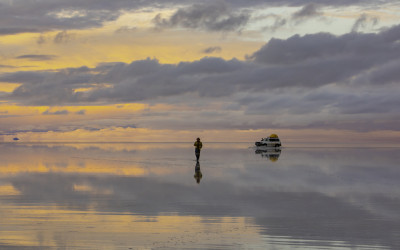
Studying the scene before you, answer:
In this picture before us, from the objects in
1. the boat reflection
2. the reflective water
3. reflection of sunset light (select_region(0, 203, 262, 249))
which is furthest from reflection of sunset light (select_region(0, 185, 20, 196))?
the boat reflection

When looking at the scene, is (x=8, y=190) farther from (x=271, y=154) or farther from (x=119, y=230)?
(x=271, y=154)

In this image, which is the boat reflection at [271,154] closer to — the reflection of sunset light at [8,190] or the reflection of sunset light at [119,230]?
the reflection of sunset light at [8,190]

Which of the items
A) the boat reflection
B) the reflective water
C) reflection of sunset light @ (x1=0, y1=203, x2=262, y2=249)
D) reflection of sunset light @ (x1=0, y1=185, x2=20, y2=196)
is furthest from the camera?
the boat reflection

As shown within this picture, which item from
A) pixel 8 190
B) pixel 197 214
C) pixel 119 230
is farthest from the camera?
pixel 8 190

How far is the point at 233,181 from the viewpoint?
Answer: 32344 millimetres

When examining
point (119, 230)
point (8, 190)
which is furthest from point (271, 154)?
point (119, 230)

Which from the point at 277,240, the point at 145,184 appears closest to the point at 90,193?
the point at 145,184

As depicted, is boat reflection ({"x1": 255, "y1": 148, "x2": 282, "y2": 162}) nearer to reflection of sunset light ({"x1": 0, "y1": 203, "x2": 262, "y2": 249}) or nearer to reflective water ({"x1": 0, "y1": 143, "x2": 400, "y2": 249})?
reflective water ({"x1": 0, "y1": 143, "x2": 400, "y2": 249})

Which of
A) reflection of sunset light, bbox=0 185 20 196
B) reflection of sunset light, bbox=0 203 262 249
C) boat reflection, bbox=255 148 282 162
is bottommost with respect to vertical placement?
reflection of sunset light, bbox=0 203 262 249

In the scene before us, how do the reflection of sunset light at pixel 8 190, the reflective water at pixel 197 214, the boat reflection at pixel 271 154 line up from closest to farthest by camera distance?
1. the reflective water at pixel 197 214
2. the reflection of sunset light at pixel 8 190
3. the boat reflection at pixel 271 154

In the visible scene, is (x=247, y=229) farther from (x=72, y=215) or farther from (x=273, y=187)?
(x=273, y=187)

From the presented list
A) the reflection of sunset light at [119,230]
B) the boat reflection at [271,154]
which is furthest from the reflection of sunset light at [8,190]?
the boat reflection at [271,154]

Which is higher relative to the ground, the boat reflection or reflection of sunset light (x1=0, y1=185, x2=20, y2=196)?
the boat reflection

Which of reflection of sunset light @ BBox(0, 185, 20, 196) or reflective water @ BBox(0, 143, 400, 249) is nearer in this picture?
reflective water @ BBox(0, 143, 400, 249)
